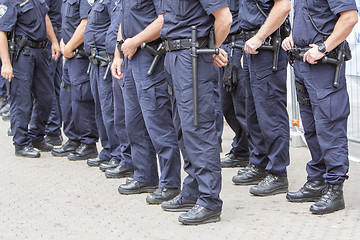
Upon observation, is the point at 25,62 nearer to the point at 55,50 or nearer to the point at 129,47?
the point at 55,50

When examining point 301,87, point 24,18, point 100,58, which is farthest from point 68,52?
point 301,87

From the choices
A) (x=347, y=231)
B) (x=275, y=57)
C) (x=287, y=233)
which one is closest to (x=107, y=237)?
(x=287, y=233)

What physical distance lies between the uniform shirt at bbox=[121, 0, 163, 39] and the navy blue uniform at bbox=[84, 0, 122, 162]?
1.01 meters

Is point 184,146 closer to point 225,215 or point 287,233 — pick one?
point 225,215

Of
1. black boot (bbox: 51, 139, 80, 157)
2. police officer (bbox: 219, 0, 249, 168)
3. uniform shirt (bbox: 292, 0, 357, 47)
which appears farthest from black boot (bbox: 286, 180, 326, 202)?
black boot (bbox: 51, 139, 80, 157)

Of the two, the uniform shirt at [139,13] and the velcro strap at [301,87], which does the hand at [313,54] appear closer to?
the velcro strap at [301,87]

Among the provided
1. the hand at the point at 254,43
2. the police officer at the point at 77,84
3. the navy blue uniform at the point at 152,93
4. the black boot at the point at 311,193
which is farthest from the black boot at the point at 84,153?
the black boot at the point at 311,193

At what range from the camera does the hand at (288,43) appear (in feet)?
15.9

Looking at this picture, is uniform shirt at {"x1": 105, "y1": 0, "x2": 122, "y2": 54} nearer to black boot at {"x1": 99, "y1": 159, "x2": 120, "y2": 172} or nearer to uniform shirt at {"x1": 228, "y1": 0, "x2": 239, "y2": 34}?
uniform shirt at {"x1": 228, "y1": 0, "x2": 239, "y2": 34}

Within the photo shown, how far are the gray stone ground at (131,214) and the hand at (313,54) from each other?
3.66ft

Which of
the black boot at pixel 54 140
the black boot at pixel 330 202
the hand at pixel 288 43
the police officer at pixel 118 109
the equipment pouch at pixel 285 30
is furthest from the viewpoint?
the black boot at pixel 54 140

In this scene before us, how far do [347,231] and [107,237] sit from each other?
163 cm

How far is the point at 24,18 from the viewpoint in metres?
7.27

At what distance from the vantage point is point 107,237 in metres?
4.36
